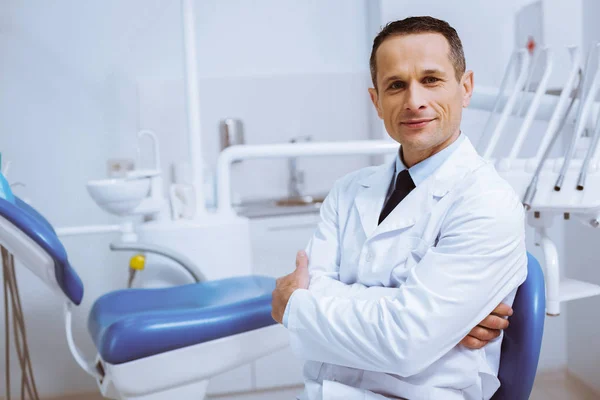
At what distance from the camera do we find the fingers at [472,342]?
42.2 inches

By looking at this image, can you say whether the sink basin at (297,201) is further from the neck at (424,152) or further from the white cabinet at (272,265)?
the neck at (424,152)

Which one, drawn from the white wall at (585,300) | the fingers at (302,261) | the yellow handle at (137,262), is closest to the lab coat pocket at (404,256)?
the fingers at (302,261)

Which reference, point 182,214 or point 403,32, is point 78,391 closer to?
point 182,214

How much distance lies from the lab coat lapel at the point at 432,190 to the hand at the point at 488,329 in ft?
0.72

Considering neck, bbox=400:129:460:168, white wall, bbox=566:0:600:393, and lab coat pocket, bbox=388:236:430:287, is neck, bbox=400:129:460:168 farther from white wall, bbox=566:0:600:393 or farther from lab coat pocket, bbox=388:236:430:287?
white wall, bbox=566:0:600:393

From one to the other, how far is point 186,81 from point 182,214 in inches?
17.8

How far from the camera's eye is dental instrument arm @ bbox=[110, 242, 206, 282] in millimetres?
1942

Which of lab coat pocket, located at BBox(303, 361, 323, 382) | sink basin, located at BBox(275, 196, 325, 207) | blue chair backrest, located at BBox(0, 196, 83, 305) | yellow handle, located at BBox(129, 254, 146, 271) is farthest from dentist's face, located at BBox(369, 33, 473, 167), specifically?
sink basin, located at BBox(275, 196, 325, 207)

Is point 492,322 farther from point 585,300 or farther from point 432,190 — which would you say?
point 585,300

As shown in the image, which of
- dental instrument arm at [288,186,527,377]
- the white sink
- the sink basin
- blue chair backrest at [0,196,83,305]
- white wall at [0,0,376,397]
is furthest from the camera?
the sink basin

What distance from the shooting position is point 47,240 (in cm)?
151

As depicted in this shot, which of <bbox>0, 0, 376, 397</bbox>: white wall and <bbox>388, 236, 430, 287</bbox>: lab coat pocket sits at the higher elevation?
<bbox>0, 0, 376, 397</bbox>: white wall

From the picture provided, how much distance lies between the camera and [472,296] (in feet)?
3.36

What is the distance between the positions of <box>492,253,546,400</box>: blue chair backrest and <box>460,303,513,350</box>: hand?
0.04 meters
